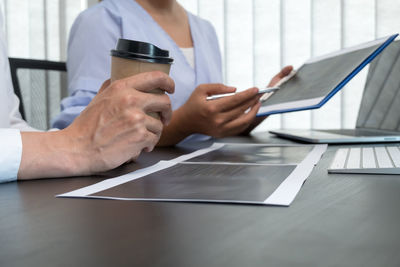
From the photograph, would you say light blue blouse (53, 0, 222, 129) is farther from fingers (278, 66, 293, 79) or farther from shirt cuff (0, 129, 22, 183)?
shirt cuff (0, 129, 22, 183)

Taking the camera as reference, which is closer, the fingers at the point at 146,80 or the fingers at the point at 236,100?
the fingers at the point at 146,80

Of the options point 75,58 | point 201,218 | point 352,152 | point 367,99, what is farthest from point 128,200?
point 367,99

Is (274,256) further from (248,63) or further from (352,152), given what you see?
(248,63)

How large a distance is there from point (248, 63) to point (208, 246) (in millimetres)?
1809

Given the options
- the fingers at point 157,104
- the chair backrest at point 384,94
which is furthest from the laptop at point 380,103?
the fingers at point 157,104

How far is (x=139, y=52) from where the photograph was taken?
516 mm

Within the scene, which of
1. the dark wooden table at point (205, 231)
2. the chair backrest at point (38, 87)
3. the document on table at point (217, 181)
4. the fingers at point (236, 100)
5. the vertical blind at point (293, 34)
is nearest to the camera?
the dark wooden table at point (205, 231)

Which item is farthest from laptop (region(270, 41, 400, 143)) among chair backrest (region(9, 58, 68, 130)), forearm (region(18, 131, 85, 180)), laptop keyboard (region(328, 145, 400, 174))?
chair backrest (region(9, 58, 68, 130))

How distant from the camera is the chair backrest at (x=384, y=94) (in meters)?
1.06

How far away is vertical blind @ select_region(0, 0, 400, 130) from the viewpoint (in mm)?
1833

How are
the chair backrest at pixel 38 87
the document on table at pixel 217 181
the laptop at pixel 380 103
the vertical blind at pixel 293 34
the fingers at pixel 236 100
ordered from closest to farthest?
1. the document on table at pixel 217 181
2. the fingers at pixel 236 100
3. the laptop at pixel 380 103
4. the chair backrest at pixel 38 87
5. the vertical blind at pixel 293 34

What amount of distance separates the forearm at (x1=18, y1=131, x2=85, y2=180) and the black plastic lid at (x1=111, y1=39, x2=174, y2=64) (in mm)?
131

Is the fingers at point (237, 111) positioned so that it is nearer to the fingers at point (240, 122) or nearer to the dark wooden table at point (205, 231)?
the fingers at point (240, 122)

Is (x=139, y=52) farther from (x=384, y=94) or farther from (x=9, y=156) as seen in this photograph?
(x=384, y=94)
